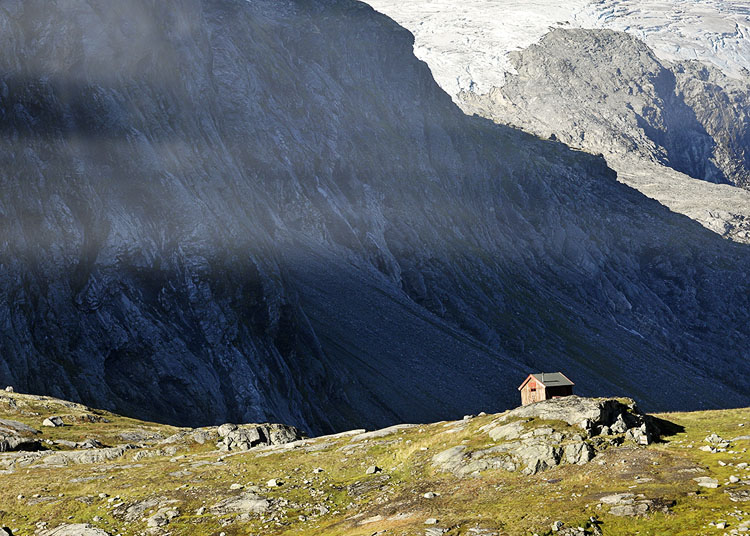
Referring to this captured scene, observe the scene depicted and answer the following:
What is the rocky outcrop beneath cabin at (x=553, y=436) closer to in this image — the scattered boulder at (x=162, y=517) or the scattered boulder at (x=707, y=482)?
the scattered boulder at (x=707, y=482)

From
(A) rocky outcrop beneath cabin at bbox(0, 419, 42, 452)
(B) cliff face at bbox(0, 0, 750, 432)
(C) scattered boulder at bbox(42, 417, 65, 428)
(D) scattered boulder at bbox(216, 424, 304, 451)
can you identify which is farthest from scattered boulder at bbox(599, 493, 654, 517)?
(B) cliff face at bbox(0, 0, 750, 432)

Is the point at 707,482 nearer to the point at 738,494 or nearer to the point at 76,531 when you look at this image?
the point at 738,494

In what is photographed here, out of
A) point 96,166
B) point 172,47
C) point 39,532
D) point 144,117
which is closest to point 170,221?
point 96,166

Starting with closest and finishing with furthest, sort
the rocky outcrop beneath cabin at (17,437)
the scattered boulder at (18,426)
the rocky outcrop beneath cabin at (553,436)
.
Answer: the rocky outcrop beneath cabin at (553,436) < the rocky outcrop beneath cabin at (17,437) < the scattered boulder at (18,426)

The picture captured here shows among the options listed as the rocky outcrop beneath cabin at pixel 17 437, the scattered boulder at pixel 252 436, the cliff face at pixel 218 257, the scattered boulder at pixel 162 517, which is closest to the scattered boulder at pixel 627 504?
the scattered boulder at pixel 162 517

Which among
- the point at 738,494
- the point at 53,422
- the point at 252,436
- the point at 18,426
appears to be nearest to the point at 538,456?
the point at 738,494

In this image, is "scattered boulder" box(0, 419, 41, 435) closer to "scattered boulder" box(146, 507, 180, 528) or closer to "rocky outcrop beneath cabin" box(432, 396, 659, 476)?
"scattered boulder" box(146, 507, 180, 528)

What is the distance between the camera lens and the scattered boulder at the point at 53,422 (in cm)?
5992

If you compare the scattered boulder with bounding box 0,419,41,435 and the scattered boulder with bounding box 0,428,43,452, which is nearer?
the scattered boulder with bounding box 0,428,43,452

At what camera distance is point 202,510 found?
35.4 m

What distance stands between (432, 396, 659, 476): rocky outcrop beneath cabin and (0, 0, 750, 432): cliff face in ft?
198

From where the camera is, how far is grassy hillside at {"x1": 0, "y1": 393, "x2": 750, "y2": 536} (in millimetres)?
29141

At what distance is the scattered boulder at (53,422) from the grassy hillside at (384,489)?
402 inches

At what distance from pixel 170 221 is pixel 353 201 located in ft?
241
